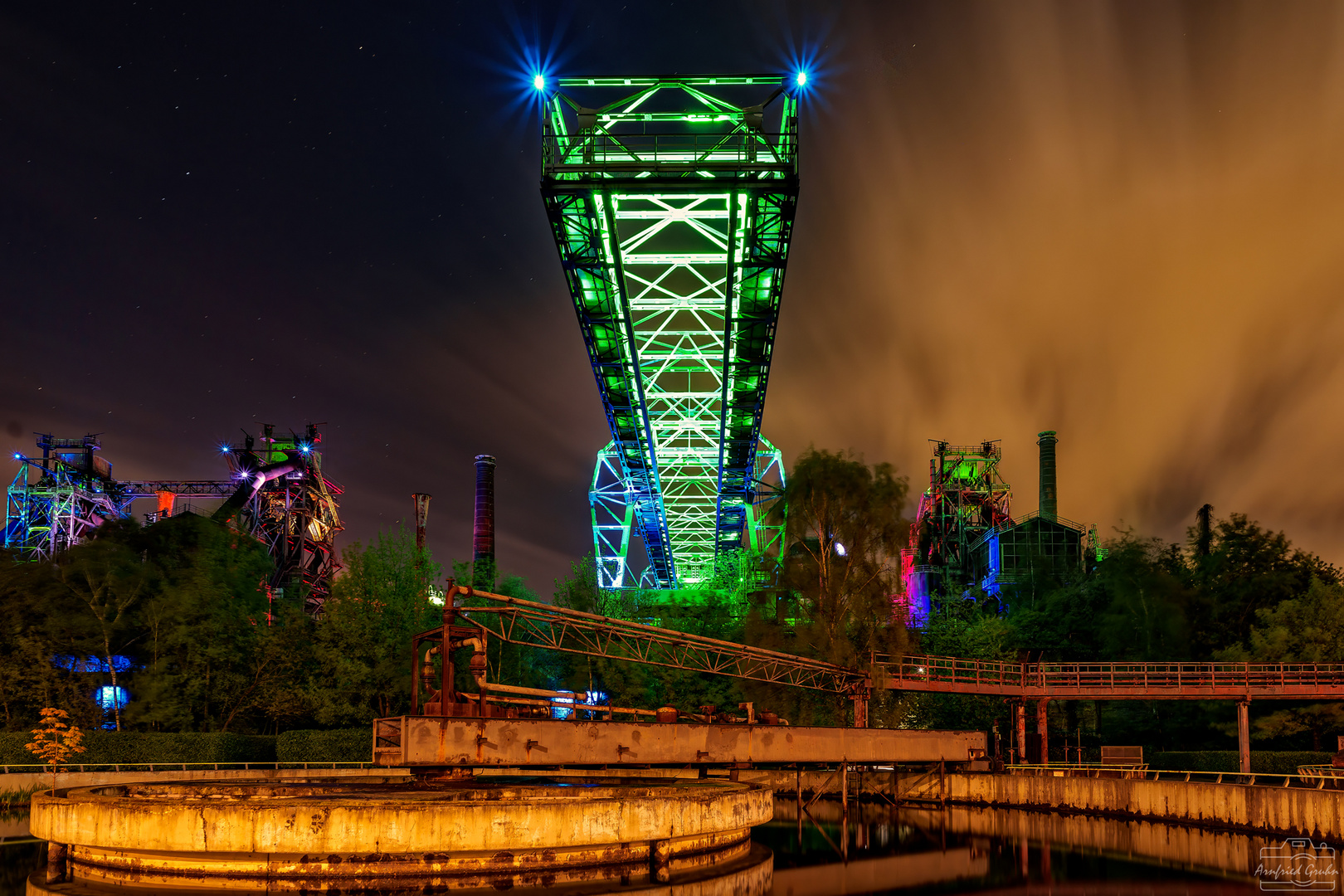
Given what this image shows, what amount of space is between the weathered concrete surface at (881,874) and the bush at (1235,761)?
18.4 m

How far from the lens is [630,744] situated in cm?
2389

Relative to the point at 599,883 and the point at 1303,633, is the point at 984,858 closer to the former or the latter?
the point at 599,883

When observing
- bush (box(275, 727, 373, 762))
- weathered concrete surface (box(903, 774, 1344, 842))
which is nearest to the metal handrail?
weathered concrete surface (box(903, 774, 1344, 842))

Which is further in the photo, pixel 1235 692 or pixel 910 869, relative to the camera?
pixel 1235 692

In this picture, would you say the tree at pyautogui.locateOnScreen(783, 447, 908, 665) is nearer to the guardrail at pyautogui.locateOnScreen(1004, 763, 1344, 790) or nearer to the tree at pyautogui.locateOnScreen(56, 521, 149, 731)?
the guardrail at pyautogui.locateOnScreen(1004, 763, 1344, 790)

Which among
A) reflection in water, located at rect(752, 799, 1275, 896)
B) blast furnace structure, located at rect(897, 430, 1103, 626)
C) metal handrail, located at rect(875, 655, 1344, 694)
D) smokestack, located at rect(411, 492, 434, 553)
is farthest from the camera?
smokestack, located at rect(411, 492, 434, 553)

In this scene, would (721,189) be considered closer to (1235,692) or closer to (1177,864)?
(1177,864)

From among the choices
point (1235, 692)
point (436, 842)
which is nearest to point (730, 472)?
point (1235, 692)

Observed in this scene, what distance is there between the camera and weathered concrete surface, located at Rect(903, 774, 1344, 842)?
972 inches

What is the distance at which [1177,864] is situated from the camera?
2289 centimetres

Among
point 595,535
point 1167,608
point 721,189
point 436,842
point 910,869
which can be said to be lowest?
point 910,869

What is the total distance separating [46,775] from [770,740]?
23.8 meters

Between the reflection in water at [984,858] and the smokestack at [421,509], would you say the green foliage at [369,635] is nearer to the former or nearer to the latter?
the reflection in water at [984,858]

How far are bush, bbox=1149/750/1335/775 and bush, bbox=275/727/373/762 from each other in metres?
31.1
